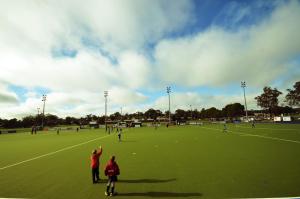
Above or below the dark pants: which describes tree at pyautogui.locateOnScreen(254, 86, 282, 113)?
above

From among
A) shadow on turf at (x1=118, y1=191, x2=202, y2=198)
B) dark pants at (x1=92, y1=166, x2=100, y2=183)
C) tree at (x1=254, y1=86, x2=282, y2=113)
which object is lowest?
shadow on turf at (x1=118, y1=191, x2=202, y2=198)

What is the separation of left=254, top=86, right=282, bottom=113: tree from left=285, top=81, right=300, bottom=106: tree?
478 cm

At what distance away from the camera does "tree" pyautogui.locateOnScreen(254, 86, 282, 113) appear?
127375mm

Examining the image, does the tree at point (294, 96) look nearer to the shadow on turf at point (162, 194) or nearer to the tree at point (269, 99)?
the tree at point (269, 99)

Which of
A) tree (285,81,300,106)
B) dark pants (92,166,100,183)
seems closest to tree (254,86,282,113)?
tree (285,81,300,106)

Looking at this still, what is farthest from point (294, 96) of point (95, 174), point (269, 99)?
point (95, 174)

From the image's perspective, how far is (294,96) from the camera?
121875 mm

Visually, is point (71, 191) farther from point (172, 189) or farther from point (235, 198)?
point (235, 198)

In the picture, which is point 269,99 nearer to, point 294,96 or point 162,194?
point 294,96

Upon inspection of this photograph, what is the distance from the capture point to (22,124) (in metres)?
145

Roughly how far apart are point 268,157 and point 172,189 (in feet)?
30.1

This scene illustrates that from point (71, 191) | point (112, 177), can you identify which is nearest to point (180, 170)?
point (112, 177)

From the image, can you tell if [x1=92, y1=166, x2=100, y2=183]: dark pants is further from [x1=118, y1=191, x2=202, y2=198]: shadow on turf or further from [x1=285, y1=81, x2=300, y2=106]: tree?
[x1=285, y1=81, x2=300, y2=106]: tree

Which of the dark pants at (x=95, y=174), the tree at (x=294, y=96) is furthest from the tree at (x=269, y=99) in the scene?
the dark pants at (x=95, y=174)
